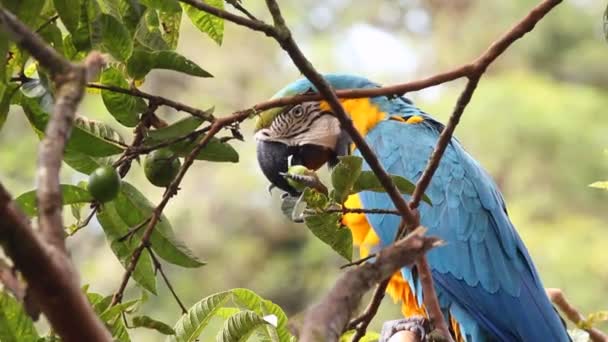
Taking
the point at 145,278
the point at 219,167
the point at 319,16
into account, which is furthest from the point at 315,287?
the point at 145,278

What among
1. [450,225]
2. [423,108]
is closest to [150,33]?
[450,225]

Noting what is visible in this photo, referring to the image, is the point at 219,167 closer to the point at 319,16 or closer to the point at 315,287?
the point at 315,287

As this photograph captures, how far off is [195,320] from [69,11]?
0.85 ft

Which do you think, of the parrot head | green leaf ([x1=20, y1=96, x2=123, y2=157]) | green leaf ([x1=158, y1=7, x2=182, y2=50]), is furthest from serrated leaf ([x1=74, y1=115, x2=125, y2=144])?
the parrot head

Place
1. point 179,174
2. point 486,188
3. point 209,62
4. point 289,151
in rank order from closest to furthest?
point 179,174, point 486,188, point 289,151, point 209,62

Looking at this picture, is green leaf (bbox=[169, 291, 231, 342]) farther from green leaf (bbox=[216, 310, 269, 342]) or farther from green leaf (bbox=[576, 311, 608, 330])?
green leaf (bbox=[576, 311, 608, 330])

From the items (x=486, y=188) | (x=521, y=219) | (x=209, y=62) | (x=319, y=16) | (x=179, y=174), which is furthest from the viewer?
(x=319, y=16)

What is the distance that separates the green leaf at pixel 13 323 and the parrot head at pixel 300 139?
897 mm

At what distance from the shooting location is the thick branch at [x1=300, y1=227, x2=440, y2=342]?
34cm

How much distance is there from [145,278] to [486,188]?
2.57 feet

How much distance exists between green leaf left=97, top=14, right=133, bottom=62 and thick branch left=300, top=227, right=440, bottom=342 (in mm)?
290

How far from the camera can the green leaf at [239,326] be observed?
69 cm

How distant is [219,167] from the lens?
507 cm

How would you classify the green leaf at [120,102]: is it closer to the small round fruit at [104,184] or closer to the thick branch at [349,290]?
the small round fruit at [104,184]
